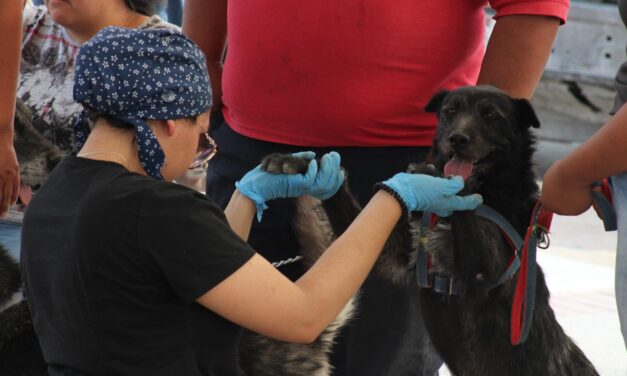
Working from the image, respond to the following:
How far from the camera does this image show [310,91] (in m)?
2.52

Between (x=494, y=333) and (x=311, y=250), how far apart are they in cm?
58

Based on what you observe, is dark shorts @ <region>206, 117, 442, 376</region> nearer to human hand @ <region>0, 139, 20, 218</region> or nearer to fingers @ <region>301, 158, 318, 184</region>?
fingers @ <region>301, 158, 318, 184</region>

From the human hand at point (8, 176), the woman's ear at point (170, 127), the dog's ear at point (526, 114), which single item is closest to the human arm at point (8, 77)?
the human hand at point (8, 176)

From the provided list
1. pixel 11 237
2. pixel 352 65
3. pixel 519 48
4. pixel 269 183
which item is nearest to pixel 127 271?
pixel 269 183

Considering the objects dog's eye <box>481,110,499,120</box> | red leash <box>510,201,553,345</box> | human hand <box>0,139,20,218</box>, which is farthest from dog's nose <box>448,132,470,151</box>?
human hand <box>0,139,20,218</box>

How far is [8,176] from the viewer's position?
104 inches

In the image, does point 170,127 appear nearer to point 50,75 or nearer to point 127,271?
point 127,271

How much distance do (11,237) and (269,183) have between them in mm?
1062

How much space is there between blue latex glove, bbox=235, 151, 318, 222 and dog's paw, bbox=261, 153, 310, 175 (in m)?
0.01

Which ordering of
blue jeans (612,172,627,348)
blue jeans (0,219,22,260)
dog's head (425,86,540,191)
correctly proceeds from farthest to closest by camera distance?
blue jeans (0,219,22,260), dog's head (425,86,540,191), blue jeans (612,172,627,348)

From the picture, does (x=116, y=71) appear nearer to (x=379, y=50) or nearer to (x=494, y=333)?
(x=379, y=50)

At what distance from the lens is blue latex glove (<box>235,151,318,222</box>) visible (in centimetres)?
226

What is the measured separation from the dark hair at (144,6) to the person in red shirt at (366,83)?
545 millimetres

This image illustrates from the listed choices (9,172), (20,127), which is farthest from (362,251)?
(20,127)
